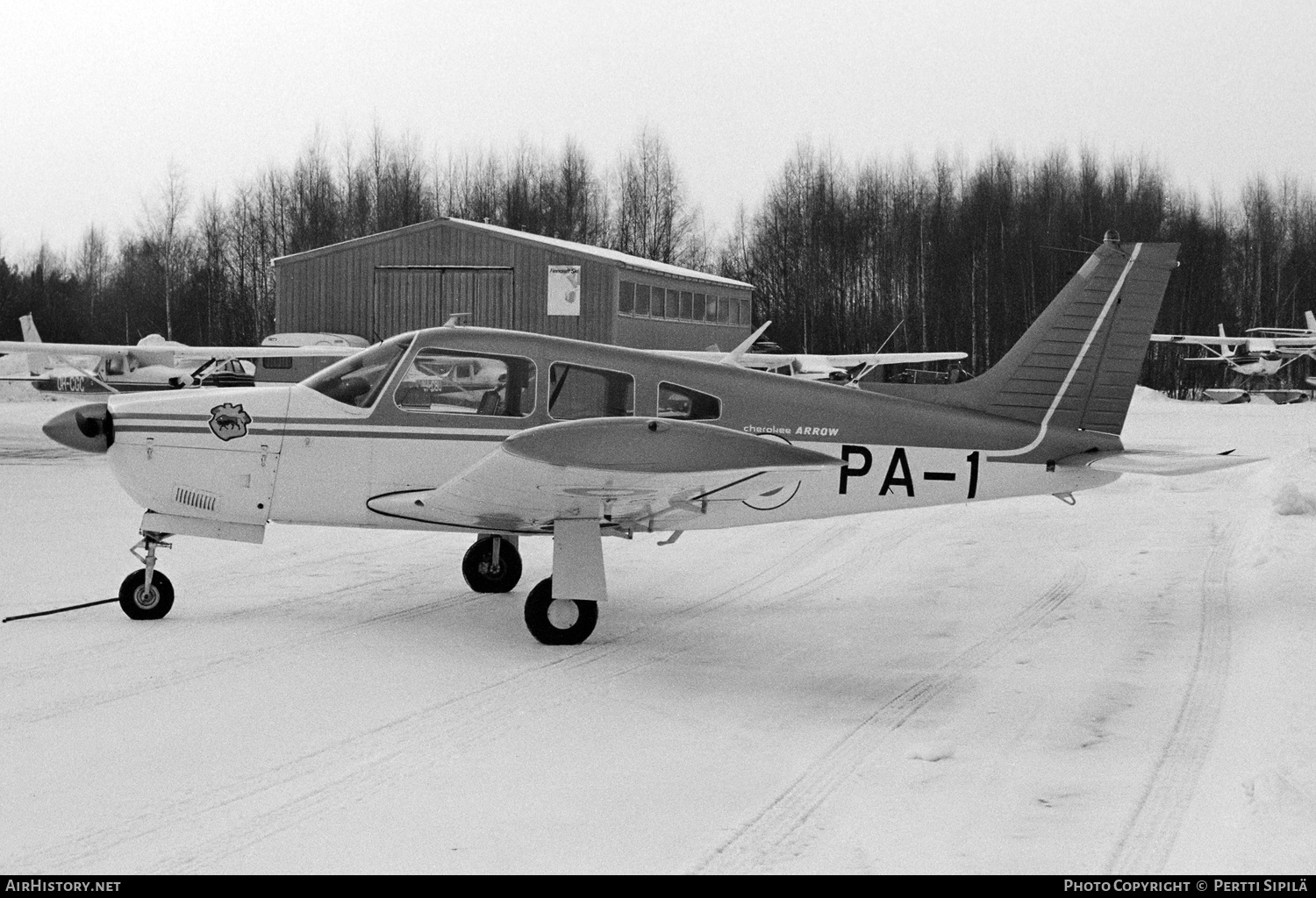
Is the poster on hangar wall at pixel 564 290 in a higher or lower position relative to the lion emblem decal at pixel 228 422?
higher

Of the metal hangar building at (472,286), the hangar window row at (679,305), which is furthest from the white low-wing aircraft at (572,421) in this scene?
the hangar window row at (679,305)

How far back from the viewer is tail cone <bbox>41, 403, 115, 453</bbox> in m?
7.64

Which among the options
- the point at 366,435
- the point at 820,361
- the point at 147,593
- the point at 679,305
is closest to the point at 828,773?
the point at 366,435

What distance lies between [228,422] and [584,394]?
235 centimetres

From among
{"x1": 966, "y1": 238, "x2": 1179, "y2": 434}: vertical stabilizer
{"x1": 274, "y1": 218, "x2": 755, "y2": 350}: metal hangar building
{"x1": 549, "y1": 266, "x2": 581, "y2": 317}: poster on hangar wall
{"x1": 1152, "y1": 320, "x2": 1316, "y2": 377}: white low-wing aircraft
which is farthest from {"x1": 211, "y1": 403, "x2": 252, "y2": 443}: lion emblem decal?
{"x1": 1152, "y1": 320, "x2": 1316, "y2": 377}: white low-wing aircraft

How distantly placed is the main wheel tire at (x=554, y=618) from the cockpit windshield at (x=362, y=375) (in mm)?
1754

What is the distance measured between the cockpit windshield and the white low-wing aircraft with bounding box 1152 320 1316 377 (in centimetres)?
3790

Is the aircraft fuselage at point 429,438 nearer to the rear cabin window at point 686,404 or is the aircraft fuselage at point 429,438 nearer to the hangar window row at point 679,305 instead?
the rear cabin window at point 686,404

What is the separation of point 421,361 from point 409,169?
6038 centimetres

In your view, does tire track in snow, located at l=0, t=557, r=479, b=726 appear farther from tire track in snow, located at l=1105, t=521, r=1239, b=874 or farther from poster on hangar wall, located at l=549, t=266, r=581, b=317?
poster on hangar wall, located at l=549, t=266, r=581, b=317

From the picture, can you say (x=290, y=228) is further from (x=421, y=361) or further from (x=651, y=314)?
(x=421, y=361)

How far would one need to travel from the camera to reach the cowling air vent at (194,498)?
25.6 feet

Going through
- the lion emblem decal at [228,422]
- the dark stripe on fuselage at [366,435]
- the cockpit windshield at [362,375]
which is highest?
the cockpit windshield at [362,375]
